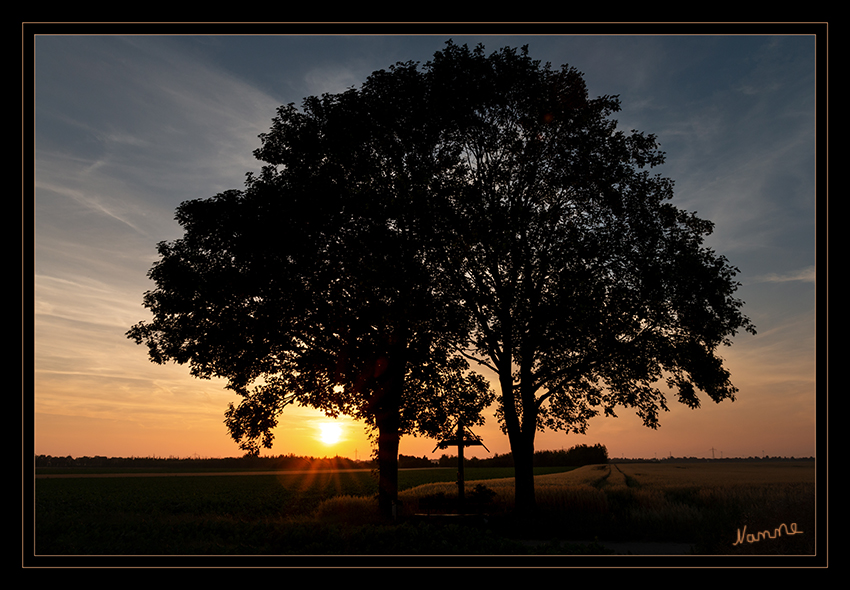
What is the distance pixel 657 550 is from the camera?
54.3 feet

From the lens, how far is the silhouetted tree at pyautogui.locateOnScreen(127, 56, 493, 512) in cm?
2097

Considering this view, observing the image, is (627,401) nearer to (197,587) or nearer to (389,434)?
(389,434)

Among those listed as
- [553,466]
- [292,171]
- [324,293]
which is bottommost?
[553,466]

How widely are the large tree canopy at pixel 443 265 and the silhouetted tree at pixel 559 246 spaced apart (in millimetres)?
76

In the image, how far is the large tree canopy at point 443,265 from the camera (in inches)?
821

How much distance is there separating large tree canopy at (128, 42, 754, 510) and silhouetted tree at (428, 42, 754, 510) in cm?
8

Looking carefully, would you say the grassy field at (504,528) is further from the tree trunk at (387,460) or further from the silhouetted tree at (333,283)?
the silhouetted tree at (333,283)

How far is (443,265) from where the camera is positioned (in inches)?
827

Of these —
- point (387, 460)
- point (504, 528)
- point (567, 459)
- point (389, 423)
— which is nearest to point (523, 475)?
point (504, 528)

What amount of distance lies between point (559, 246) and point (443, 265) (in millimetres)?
4483

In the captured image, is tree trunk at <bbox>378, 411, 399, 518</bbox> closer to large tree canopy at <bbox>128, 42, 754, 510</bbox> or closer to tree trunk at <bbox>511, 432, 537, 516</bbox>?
large tree canopy at <bbox>128, 42, 754, 510</bbox>

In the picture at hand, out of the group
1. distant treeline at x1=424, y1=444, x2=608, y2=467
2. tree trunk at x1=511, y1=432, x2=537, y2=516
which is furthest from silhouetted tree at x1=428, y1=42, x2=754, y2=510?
distant treeline at x1=424, y1=444, x2=608, y2=467
